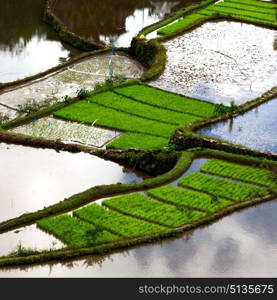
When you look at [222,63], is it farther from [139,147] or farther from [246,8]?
[246,8]

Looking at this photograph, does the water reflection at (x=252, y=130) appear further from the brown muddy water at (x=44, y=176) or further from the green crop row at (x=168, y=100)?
the brown muddy water at (x=44, y=176)

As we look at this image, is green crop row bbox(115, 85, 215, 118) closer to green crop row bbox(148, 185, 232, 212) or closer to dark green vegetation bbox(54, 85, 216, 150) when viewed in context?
dark green vegetation bbox(54, 85, 216, 150)

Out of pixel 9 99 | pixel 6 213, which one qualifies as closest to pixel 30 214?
pixel 6 213

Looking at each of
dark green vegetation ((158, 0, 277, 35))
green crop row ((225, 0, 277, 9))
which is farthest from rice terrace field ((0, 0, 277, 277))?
green crop row ((225, 0, 277, 9))

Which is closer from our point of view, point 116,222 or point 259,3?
point 116,222

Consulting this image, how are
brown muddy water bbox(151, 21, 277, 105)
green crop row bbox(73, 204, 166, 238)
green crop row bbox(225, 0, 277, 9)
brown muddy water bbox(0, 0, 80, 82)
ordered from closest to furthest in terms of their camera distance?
green crop row bbox(73, 204, 166, 238) → brown muddy water bbox(151, 21, 277, 105) → brown muddy water bbox(0, 0, 80, 82) → green crop row bbox(225, 0, 277, 9)

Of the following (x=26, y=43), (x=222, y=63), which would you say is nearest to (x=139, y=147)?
(x=222, y=63)
